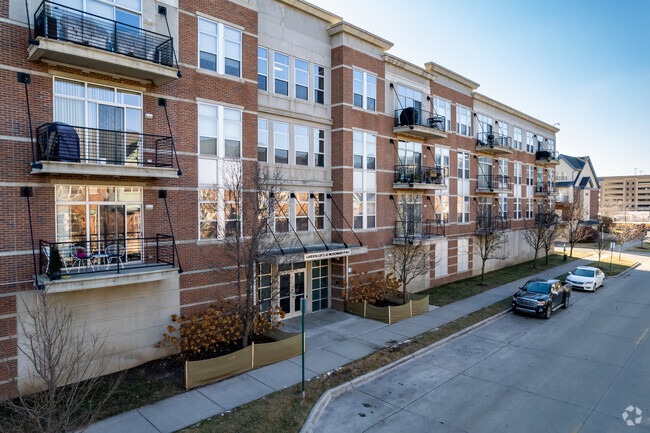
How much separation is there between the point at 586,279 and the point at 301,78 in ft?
71.7

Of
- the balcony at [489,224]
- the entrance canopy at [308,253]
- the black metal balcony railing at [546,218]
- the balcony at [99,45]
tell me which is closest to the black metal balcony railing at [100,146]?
the balcony at [99,45]

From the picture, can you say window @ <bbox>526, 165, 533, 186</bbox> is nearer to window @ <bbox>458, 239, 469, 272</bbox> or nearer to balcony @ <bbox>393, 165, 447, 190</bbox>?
window @ <bbox>458, 239, 469, 272</bbox>

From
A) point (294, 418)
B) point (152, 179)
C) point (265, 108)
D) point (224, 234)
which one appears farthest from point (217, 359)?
point (265, 108)

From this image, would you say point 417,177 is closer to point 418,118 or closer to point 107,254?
point 418,118

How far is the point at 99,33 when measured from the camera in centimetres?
1168

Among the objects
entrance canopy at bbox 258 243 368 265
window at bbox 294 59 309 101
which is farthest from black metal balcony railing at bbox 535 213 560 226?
window at bbox 294 59 309 101

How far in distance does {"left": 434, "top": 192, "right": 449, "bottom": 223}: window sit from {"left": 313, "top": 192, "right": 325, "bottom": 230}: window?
9.36m

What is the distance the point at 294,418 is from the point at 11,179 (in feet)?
32.3

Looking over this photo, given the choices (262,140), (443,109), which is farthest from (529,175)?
(262,140)

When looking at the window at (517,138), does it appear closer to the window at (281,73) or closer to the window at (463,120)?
the window at (463,120)

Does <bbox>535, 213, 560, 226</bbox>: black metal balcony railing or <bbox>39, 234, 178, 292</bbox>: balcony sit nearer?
<bbox>39, 234, 178, 292</bbox>: balcony

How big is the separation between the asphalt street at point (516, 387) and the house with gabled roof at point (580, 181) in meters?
42.9

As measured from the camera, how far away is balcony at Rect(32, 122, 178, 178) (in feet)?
34.5

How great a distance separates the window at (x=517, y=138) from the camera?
36.3m
